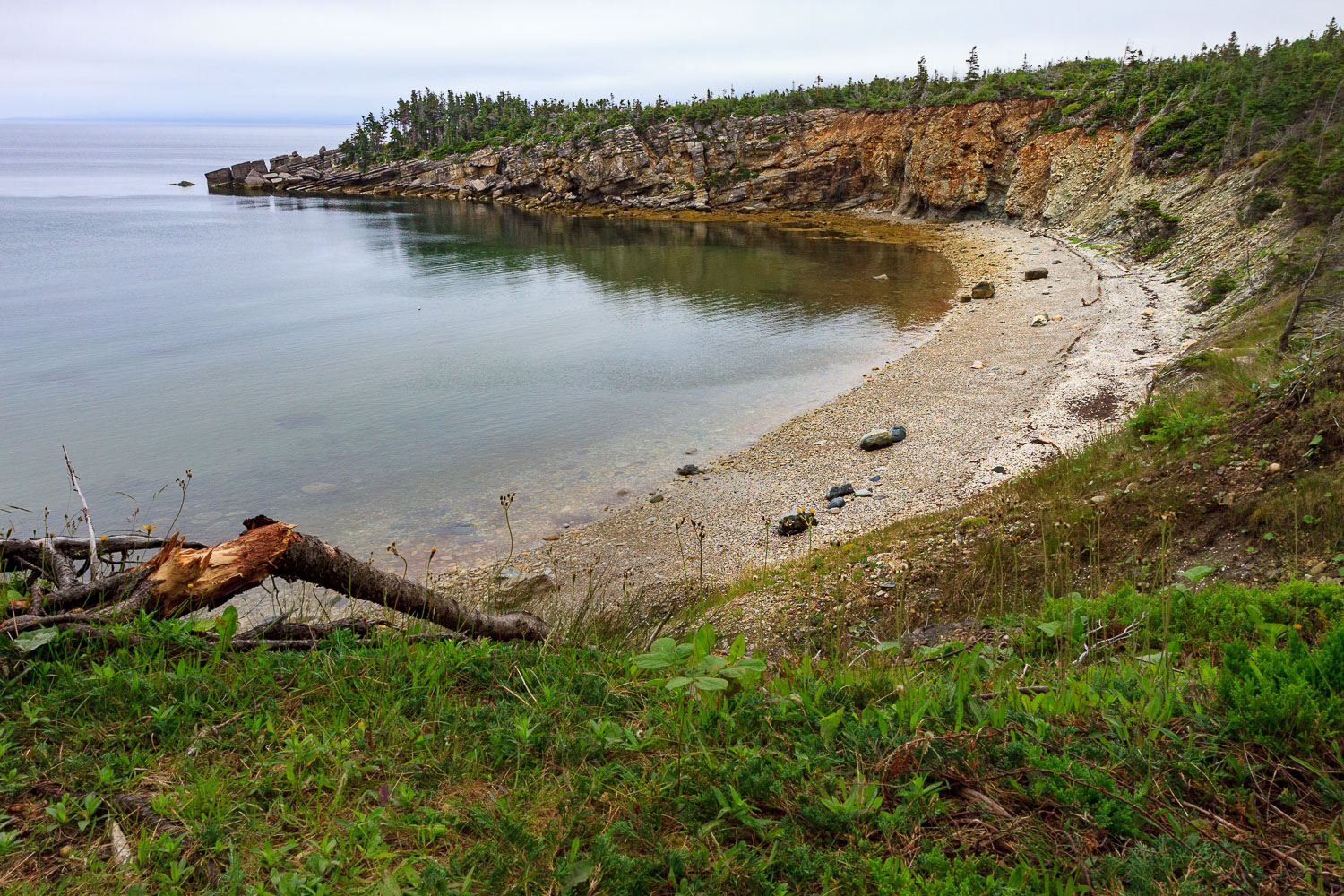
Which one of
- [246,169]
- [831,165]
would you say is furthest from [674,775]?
[246,169]

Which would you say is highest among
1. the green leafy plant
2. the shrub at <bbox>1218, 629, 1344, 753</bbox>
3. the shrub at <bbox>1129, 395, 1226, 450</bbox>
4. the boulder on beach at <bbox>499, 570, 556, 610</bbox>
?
the green leafy plant

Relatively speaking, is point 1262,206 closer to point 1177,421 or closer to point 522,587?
point 1177,421

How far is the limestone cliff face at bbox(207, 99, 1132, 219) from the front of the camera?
1877 inches

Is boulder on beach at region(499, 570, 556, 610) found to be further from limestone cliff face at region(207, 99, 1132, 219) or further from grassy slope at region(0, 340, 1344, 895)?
limestone cliff face at region(207, 99, 1132, 219)

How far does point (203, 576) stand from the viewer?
4234 millimetres

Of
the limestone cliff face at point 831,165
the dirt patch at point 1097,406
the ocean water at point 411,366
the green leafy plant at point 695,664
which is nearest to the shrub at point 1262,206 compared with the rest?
the ocean water at point 411,366

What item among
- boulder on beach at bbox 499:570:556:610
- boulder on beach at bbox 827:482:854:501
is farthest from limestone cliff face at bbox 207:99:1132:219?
boulder on beach at bbox 499:570:556:610

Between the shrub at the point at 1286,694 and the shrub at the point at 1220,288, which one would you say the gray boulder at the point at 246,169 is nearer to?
the shrub at the point at 1220,288

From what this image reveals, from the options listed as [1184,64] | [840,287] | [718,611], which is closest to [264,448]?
[718,611]

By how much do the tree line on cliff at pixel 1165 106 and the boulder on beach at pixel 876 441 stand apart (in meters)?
12.5

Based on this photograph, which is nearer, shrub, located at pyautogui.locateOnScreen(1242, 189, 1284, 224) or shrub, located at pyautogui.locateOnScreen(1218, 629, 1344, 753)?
shrub, located at pyautogui.locateOnScreen(1218, 629, 1344, 753)

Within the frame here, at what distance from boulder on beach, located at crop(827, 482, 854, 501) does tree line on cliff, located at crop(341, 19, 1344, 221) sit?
576 inches

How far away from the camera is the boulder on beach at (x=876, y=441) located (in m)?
16.3

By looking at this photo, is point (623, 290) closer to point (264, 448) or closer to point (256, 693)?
point (264, 448)
